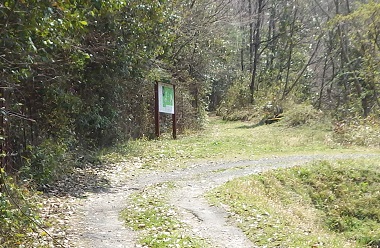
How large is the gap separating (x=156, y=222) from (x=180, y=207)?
0.88 m

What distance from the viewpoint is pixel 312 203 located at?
979cm

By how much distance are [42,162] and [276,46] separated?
100 ft

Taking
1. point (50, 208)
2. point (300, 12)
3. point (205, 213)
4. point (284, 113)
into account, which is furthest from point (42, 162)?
point (300, 12)

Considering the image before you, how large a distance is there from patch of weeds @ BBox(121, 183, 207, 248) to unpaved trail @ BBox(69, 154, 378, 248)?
5.8 inches

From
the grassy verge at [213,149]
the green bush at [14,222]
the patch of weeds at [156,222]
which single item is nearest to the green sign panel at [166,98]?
the grassy verge at [213,149]

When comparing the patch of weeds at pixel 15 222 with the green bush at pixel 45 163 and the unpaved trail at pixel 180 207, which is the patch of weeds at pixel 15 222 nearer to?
the unpaved trail at pixel 180 207

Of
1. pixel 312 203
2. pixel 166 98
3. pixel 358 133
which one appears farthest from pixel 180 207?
pixel 358 133

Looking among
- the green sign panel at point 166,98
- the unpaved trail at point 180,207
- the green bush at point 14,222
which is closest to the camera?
the green bush at point 14,222

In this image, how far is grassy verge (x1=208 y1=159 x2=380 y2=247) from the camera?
245 inches

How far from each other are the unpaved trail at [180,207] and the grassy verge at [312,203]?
33cm

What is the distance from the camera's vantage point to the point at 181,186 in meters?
8.59

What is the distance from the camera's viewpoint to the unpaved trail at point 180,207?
5.59 meters

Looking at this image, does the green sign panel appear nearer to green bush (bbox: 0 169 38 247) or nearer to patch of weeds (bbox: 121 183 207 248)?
patch of weeds (bbox: 121 183 207 248)

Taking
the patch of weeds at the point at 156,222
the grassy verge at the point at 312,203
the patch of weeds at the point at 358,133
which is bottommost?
the grassy verge at the point at 312,203
